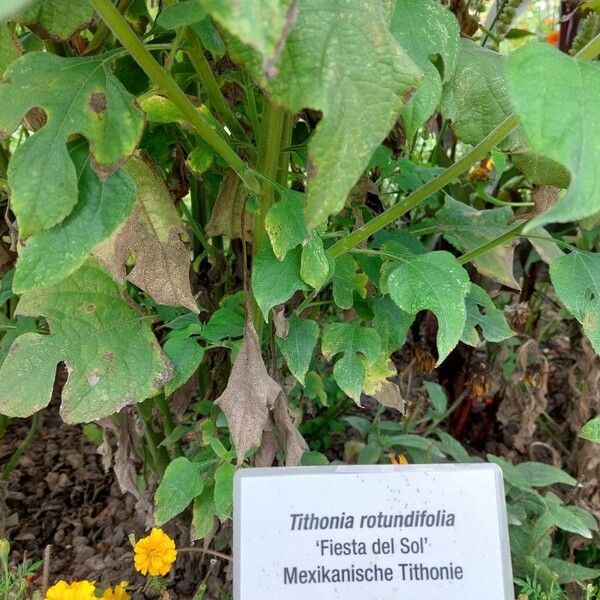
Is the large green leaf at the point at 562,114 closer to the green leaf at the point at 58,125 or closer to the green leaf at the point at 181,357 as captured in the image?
the green leaf at the point at 58,125

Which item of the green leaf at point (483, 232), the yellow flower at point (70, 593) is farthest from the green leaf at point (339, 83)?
the yellow flower at point (70, 593)

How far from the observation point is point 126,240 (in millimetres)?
609

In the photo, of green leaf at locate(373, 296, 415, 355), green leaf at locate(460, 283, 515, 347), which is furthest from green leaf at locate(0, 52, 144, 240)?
green leaf at locate(460, 283, 515, 347)

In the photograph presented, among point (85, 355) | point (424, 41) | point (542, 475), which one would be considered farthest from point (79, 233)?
point (542, 475)

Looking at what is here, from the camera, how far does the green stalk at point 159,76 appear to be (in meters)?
0.42

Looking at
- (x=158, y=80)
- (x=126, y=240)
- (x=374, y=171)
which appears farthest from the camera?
(x=374, y=171)

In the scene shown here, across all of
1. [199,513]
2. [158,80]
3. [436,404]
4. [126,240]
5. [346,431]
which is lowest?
[346,431]

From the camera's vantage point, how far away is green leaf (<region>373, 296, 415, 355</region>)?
29.1 inches

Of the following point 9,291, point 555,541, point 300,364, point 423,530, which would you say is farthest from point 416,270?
point 555,541

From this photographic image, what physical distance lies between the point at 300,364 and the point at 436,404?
1.75 feet

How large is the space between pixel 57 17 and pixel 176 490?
0.48 m

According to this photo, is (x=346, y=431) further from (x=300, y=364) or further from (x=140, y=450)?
(x=300, y=364)

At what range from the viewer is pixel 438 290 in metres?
0.59

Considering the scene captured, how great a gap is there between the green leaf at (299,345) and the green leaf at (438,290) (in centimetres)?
12
